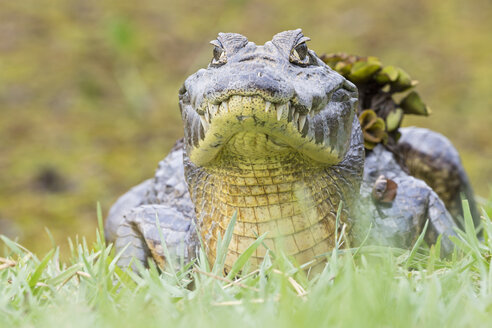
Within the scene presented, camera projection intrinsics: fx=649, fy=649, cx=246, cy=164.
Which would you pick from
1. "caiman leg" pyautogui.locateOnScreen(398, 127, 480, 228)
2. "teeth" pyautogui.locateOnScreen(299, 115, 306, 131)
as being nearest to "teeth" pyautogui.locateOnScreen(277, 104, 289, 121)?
"teeth" pyautogui.locateOnScreen(299, 115, 306, 131)

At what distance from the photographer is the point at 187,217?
7.79 ft

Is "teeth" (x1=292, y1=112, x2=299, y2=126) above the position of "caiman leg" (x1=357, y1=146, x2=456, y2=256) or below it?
above

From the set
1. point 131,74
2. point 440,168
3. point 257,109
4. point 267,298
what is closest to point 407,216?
point 440,168

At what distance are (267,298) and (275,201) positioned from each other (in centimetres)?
57

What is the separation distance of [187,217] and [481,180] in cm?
400

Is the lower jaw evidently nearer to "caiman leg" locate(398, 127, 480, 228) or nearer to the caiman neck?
the caiman neck

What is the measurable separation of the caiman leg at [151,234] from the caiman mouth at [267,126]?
0.61 meters

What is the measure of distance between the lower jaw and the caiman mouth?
61 mm

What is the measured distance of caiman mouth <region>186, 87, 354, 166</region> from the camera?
1408 mm

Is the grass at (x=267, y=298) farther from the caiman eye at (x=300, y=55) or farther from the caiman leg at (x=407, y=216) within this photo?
the caiman leg at (x=407, y=216)

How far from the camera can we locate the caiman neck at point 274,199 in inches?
66.7

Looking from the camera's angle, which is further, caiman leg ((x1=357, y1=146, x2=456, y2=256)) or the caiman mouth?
caiman leg ((x1=357, y1=146, x2=456, y2=256))

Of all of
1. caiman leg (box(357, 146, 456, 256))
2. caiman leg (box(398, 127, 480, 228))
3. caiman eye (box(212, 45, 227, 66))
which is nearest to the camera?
caiman eye (box(212, 45, 227, 66))

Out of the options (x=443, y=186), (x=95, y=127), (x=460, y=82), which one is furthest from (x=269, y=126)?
(x=460, y=82)
